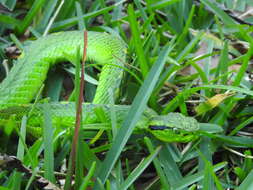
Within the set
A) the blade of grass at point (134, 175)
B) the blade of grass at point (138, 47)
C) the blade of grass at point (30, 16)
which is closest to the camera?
the blade of grass at point (134, 175)

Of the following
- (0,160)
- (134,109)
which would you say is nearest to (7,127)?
(0,160)

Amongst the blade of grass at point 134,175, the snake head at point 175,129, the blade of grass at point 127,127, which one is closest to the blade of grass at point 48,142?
the blade of grass at point 127,127

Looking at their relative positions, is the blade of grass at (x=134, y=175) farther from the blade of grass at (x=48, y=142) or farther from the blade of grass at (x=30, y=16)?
the blade of grass at (x=30, y=16)

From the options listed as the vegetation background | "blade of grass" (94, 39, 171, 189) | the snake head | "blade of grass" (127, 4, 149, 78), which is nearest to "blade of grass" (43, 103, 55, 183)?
the vegetation background

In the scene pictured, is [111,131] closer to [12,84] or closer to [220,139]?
[220,139]

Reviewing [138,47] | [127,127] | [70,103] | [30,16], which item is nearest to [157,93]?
[138,47]

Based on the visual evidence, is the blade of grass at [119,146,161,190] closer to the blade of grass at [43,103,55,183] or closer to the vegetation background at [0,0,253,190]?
the vegetation background at [0,0,253,190]
